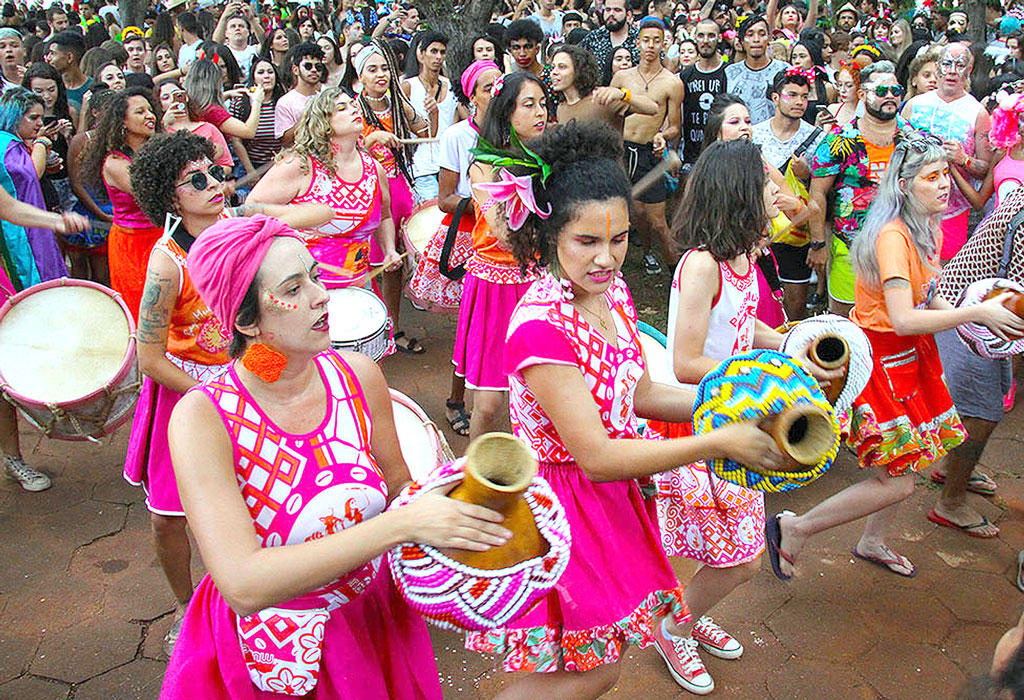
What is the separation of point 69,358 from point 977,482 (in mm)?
4437

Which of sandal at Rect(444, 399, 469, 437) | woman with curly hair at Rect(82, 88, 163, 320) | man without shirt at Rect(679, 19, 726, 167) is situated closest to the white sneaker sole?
sandal at Rect(444, 399, 469, 437)

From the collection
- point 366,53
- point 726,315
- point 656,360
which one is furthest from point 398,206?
point 726,315

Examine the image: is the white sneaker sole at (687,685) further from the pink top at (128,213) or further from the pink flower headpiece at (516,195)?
the pink top at (128,213)

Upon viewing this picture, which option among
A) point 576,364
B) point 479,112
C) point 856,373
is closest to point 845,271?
point 479,112

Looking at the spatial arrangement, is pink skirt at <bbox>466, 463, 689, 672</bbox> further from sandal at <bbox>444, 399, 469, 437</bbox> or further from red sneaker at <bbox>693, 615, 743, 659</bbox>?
sandal at <bbox>444, 399, 469, 437</bbox>

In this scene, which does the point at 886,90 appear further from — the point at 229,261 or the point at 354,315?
the point at 229,261

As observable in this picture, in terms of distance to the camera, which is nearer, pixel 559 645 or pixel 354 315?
pixel 559 645

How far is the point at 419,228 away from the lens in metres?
5.75

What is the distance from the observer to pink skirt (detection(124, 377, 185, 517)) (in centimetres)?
318

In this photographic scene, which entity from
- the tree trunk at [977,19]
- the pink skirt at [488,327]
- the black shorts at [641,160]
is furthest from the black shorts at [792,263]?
→ the tree trunk at [977,19]

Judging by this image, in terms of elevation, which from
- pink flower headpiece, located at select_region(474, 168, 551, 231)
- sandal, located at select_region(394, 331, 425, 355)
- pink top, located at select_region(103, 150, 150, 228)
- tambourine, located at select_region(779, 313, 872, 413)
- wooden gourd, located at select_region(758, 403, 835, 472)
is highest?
pink flower headpiece, located at select_region(474, 168, 551, 231)

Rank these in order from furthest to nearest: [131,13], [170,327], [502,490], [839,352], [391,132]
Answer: [131,13] < [391,132] < [170,327] < [839,352] < [502,490]

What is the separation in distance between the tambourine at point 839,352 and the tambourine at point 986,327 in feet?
2.86

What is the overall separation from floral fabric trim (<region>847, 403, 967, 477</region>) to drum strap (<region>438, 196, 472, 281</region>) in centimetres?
237
